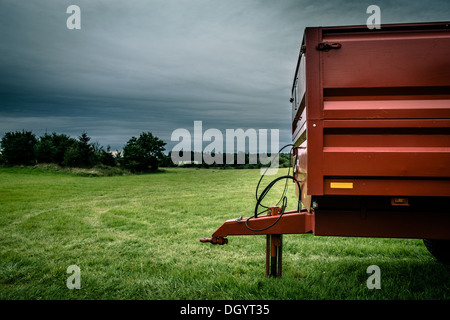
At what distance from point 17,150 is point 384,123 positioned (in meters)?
38.1

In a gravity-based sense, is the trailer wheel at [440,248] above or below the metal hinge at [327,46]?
below

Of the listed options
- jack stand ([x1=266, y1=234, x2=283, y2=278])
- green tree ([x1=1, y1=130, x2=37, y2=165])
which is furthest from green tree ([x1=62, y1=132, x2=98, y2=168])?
jack stand ([x1=266, y1=234, x2=283, y2=278])

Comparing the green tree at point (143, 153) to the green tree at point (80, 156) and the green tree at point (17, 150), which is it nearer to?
the green tree at point (80, 156)

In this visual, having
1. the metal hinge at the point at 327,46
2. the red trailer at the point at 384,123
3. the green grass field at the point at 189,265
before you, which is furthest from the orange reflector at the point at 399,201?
the metal hinge at the point at 327,46

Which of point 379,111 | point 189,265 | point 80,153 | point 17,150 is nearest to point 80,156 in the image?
point 80,153

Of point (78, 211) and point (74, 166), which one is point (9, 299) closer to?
point (78, 211)

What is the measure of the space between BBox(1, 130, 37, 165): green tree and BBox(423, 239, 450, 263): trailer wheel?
37.2m

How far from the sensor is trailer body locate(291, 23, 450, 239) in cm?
243

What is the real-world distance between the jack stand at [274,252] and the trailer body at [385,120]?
979 millimetres

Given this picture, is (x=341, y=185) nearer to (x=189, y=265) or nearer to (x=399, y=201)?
(x=399, y=201)

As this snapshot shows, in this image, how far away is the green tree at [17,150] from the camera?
3158cm

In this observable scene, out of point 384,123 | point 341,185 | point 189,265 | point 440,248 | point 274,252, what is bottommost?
point 189,265

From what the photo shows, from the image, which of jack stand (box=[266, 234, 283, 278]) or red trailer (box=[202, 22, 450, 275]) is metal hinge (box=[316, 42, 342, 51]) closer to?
red trailer (box=[202, 22, 450, 275])

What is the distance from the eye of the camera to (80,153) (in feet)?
106
